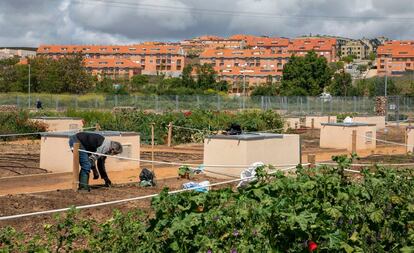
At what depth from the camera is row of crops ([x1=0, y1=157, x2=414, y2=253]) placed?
5676 mm

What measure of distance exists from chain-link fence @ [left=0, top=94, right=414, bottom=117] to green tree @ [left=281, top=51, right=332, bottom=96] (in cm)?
2051

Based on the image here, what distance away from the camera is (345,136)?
27312mm

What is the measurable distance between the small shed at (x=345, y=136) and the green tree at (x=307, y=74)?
55275 mm

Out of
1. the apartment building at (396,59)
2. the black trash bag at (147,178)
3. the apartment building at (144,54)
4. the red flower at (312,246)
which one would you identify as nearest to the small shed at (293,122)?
the black trash bag at (147,178)

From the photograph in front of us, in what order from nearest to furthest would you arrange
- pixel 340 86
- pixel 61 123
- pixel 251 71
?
pixel 61 123 → pixel 340 86 → pixel 251 71

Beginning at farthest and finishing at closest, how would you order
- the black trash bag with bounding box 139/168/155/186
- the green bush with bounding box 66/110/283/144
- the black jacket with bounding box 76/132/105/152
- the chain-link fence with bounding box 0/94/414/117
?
1. the chain-link fence with bounding box 0/94/414/117
2. the green bush with bounding box 66/110/283/144
3. the black trash bag with bounding box 139/168/155/186
4. the black jacket with bounding box 76/132/105/152

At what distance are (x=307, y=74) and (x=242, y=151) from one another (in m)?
69.0

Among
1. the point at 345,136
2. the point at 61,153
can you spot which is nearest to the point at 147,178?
the point at 61,153

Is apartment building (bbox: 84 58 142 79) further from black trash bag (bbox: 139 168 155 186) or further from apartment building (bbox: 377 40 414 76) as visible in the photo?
black trash bag (bbox: 139 168 155 186)

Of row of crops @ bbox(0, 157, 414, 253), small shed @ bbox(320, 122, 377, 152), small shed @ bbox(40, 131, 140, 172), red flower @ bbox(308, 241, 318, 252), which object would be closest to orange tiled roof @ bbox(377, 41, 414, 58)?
small shed @ bbox(320, 122, 377, 152)

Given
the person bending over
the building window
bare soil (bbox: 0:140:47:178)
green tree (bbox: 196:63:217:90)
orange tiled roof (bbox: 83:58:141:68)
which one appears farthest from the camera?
orange tiled roof (bbox: 83:58:141:68)

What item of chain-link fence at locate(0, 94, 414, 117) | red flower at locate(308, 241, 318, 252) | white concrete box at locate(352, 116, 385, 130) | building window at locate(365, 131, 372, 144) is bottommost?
building window at locate(365, 131, 372, 144)

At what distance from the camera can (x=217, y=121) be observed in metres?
33.6

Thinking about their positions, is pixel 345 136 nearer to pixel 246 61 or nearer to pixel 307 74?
pixel 307 74
